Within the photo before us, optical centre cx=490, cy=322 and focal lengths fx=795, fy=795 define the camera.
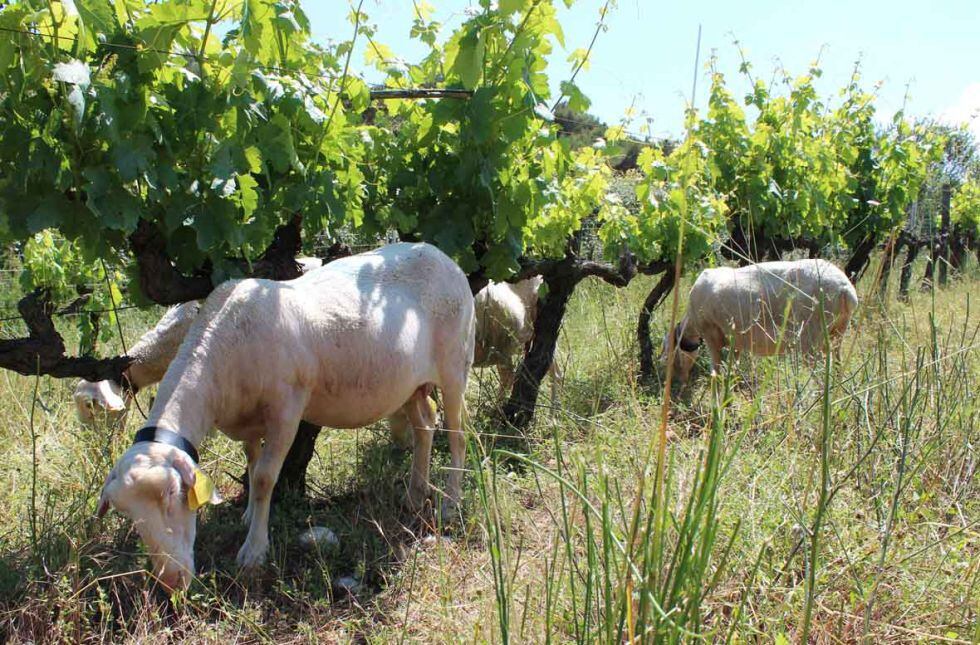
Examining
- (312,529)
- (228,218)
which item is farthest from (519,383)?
(228,218)

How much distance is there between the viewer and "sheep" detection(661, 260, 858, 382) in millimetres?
6766

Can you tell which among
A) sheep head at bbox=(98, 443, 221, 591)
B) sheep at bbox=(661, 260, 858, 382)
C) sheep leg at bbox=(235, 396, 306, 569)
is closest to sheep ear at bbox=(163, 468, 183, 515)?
sheep head at bbox=(98, 443, 221, 591)

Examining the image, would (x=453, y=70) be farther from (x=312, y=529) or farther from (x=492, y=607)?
(x=492, y=607)

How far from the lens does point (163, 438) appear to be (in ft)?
11.1

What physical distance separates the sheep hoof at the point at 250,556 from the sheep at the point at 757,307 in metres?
3.86

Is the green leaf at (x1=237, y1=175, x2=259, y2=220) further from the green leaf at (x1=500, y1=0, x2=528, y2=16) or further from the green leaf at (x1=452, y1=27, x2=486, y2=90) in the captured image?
the green leaf at (x1=500, y1=0, x2=528, y2=16)

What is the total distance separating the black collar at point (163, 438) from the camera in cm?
338

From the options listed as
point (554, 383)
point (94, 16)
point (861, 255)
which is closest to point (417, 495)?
point (554, 383)

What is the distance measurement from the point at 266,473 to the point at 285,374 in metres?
0.50

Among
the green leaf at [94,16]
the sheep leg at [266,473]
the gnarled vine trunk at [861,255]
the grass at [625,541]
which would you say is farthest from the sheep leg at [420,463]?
the gnarled vine trunk at [861,255]

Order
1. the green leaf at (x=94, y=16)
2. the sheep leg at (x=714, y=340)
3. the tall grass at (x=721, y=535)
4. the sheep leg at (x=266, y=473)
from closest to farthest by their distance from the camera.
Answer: the tall grass at (x=721, y=535), the green leaf at (x=94, y=16), the sheep leg at (x=266, y=473), the sheep leg at (x=714, y=340)

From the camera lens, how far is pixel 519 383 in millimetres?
6621

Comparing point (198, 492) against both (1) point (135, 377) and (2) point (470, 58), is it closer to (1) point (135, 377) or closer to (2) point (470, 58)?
(2) point (470, 58)

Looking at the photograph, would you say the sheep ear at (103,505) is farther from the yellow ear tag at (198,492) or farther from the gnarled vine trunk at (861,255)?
the gnarled vine trunk at (861,255)
